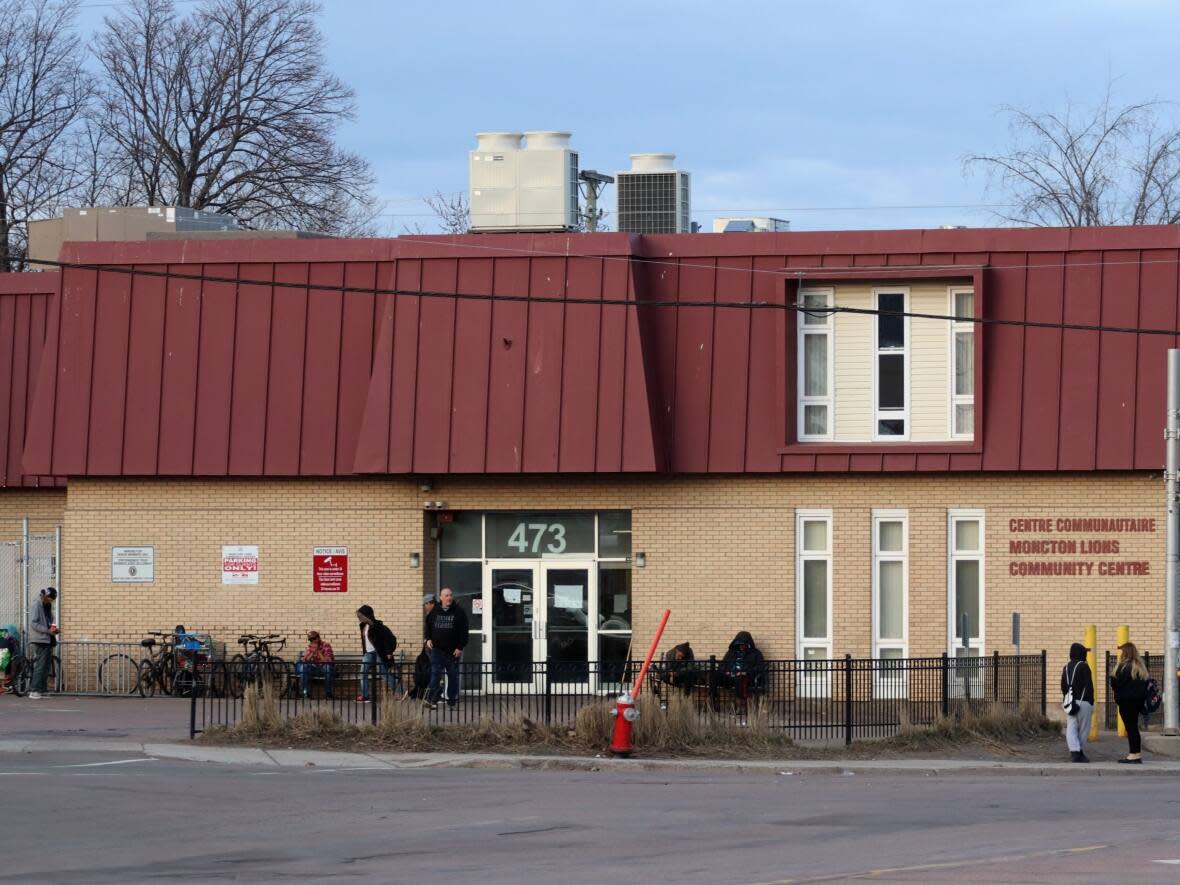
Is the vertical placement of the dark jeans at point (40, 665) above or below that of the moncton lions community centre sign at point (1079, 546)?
below

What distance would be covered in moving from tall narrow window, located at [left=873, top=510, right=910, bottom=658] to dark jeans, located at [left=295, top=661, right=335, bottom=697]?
8333 millimetres

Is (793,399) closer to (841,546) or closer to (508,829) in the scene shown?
(841,546)

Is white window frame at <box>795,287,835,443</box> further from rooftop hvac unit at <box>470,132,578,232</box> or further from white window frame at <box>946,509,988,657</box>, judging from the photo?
rooftop hvac unit at <box>470,132,578,232</box>

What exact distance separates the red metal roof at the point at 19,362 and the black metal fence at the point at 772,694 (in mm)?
8302

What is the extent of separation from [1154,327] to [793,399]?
212 inches

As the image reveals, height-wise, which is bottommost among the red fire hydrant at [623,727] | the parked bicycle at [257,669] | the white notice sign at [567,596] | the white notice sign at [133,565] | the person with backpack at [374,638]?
the red fire hydrant at [623,727]

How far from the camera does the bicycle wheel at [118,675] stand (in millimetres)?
28391

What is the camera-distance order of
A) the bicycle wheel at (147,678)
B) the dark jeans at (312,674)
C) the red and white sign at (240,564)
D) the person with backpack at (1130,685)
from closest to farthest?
the person with backpack at (1130,685) → the dark jeans at (312,674) → the bicycle wheel at (147,678) → the red and white sign at (240,564)

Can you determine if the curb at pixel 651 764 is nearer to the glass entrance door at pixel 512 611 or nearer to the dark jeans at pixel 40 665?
the dark jeans at pixel 40 665

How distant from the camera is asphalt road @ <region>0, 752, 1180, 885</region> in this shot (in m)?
12.5

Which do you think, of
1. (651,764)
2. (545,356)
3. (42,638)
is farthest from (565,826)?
(42,638)

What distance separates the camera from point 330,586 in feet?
93.0

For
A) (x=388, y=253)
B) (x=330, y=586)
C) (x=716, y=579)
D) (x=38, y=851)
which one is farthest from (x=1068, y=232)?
(x=38, y=851)

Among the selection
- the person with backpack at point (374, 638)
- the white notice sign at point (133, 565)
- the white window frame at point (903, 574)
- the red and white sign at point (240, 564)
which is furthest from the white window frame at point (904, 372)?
the white notice sign at point (133, 565)
